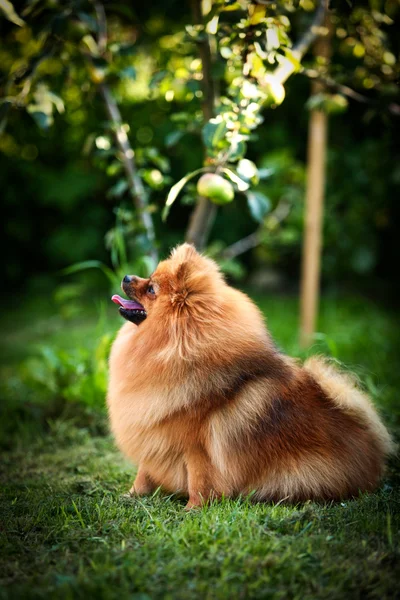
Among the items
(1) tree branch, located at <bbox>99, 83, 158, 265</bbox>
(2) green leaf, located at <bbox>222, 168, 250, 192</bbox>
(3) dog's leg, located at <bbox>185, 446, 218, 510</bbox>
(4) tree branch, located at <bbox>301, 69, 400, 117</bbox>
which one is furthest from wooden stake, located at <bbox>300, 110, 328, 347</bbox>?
(3) dog's leg, located at <bbox>185, 446, 218, 510</bbox>

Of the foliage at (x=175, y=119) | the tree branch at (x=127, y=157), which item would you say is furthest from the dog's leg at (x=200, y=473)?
the tree branch at (x=127, y=157)

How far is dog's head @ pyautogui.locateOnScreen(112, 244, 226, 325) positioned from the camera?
2.30m

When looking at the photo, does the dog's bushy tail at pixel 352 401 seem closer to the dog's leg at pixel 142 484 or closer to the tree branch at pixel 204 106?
the dog's leg at pixel 142 484

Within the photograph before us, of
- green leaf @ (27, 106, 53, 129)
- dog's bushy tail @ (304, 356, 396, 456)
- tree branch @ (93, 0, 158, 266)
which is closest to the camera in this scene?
dog's bushy tail @ (304, 356, 396, 456)

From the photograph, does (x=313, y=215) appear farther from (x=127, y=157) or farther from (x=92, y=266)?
(x=92, y=266)

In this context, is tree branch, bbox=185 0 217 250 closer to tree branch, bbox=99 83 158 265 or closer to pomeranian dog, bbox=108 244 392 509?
tree branch, bbox=99 83 158 265

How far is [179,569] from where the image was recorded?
166 cm

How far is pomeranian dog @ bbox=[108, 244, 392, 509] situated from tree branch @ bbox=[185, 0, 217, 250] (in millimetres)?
1096

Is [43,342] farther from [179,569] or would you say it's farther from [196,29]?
[179,569]

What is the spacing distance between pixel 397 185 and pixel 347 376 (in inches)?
207

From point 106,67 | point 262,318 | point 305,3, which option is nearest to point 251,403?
point 262,318

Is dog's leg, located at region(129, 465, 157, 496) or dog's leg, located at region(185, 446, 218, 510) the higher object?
dog's leg, located at region(185, 446, 218, 510)

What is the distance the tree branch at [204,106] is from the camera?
3.04 m

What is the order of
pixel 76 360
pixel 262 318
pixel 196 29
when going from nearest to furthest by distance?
pixel 262 318
pixel 196 29
pixel 76 360
